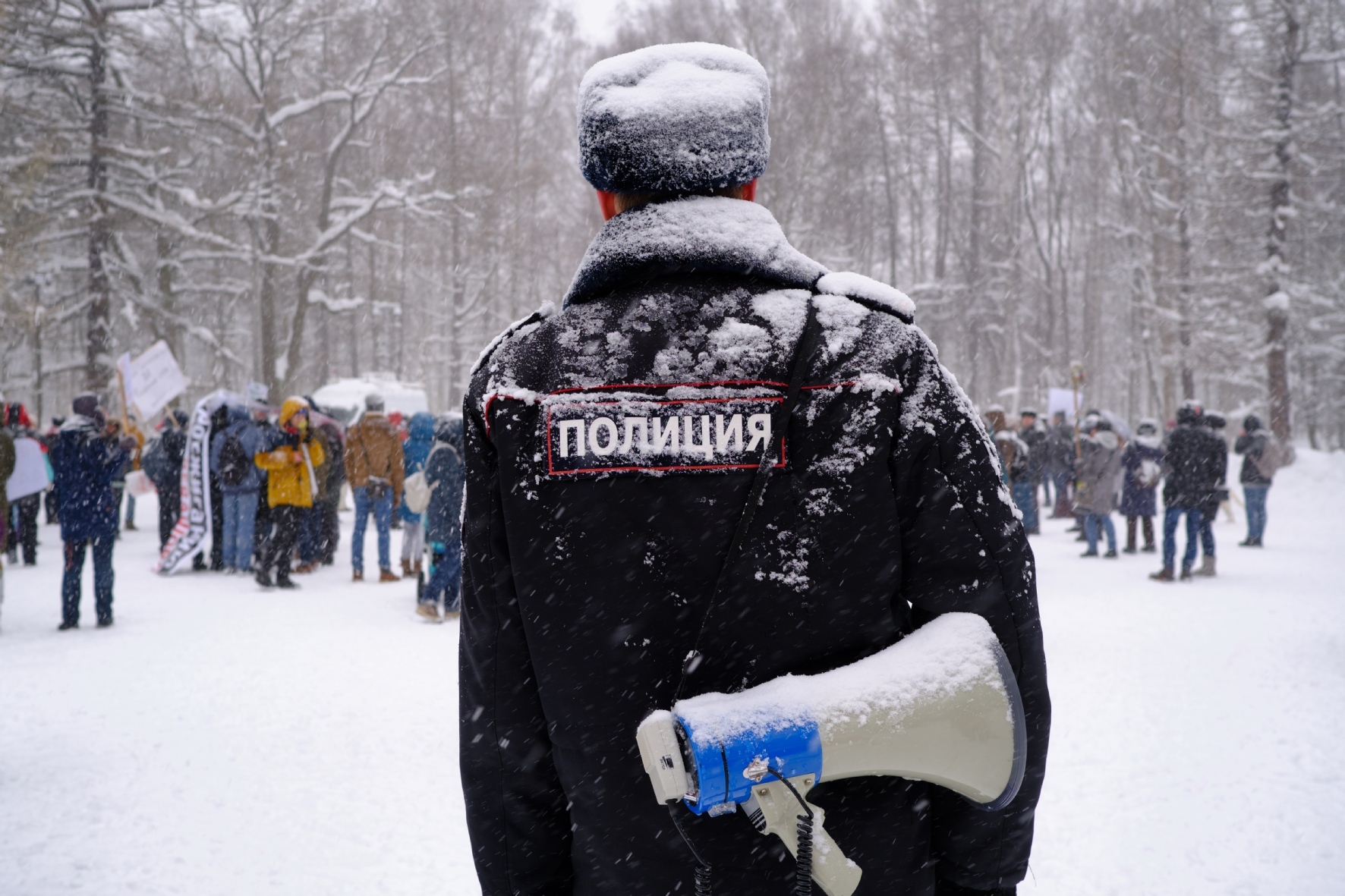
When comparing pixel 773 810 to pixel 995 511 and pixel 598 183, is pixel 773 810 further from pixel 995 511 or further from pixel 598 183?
pixel 598 183

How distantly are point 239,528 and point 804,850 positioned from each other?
11593 mm

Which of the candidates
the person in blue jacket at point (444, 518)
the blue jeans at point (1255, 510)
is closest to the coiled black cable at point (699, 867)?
the person in blue jacket at point (444, 518)

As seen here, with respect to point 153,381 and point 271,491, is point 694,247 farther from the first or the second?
point 153,381

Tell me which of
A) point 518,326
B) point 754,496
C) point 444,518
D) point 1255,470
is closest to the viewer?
point 754,496

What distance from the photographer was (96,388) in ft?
63.2

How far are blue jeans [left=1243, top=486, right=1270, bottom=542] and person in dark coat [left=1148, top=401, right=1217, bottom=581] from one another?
342cm

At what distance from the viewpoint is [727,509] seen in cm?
138

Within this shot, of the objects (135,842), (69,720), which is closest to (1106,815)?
(135,842)

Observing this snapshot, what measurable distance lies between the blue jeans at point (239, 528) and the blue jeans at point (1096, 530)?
11.1 m

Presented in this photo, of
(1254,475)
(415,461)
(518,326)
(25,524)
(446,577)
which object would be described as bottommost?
(446,577)

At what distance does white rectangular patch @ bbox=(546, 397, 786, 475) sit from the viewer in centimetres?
138

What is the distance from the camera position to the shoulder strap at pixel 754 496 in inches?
52.5

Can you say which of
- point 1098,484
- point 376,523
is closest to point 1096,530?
Result: point 1098,484

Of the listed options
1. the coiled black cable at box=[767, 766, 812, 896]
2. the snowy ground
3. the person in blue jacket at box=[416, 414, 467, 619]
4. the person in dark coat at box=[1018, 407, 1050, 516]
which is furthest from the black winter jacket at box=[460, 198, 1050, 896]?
the person in dark coat at box=[1018, 407, 1050, 516]
